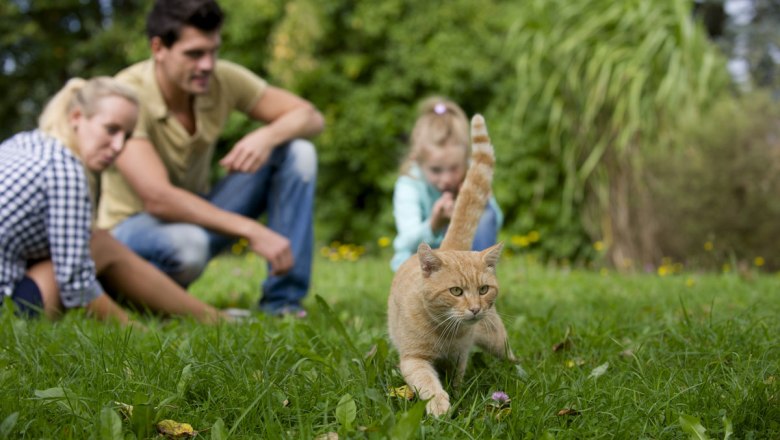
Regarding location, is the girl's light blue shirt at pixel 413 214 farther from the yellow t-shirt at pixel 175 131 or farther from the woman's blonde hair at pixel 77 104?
the woman's blonde hair at pixel 77 104

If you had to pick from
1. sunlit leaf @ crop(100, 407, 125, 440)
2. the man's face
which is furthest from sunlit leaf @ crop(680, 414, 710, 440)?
the man's face

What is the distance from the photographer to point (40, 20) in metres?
11.7

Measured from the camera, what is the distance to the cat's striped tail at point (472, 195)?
7.97ft

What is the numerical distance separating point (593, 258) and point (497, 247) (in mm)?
5220

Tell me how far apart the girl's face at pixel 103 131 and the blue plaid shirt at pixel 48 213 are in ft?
0.47

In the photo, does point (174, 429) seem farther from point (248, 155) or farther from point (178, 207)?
point (248, 155)

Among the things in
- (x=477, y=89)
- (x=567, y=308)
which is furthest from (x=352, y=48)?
(x=567, y=308)

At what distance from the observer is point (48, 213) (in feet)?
Result: 9.46

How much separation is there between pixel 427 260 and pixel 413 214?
132 cm

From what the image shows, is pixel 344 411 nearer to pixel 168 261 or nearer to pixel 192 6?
pixel 168 261

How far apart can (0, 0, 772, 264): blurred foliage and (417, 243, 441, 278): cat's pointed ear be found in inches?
174

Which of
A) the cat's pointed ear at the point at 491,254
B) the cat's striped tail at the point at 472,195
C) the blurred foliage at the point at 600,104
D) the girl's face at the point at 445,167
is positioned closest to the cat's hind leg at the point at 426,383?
the cat's pointed ear at the point at 491,254

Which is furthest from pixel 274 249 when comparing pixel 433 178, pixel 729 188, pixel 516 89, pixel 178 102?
pixel 516 89

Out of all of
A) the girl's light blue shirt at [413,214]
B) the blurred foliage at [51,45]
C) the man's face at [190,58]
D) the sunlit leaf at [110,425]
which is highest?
the man's face at [190,58]
